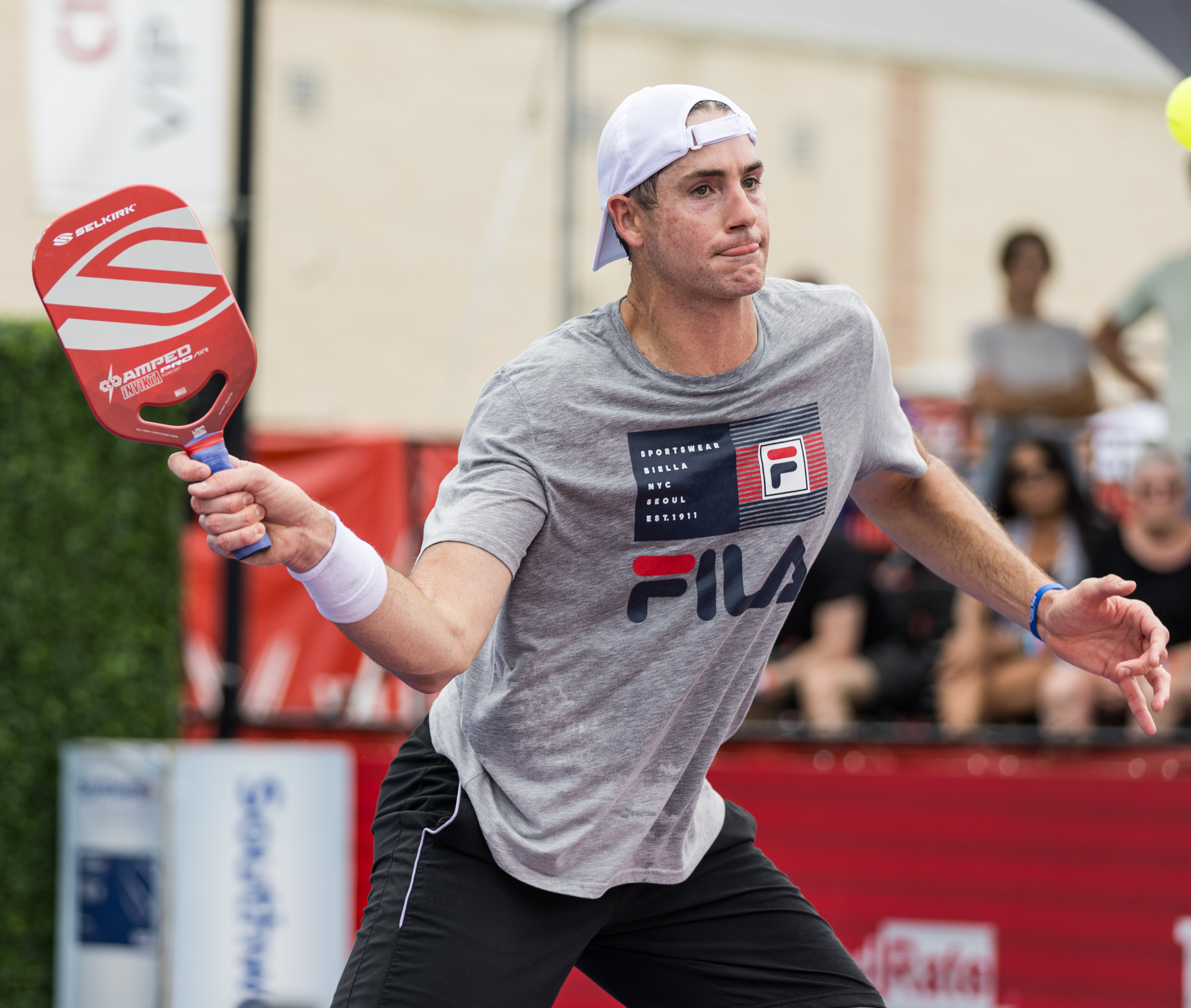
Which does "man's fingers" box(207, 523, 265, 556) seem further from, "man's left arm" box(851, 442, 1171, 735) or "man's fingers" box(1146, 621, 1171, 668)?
"man's fingers" box(1146, 621, 1171, 668)

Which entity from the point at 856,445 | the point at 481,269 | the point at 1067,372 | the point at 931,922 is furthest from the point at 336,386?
the point at 856,445

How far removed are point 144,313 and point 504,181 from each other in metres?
20.0

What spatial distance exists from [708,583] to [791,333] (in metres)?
0.50

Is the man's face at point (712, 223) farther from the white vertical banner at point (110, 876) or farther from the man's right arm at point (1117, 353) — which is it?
Result: the man's right arm at point (1117, 353)

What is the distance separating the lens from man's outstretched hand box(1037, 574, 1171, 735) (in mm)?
2846

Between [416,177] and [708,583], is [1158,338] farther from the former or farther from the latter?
[416,177]

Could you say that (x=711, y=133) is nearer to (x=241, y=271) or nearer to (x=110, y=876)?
(x=241, y=271)

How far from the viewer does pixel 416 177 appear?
21984 mm

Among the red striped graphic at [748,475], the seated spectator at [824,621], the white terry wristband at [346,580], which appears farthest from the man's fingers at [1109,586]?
the seated spectator at [824,621]

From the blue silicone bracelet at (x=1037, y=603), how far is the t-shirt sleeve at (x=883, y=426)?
327 mm


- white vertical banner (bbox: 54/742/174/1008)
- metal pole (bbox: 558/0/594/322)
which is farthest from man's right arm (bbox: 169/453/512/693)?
metal pole (bbox: 558/0/594/322)

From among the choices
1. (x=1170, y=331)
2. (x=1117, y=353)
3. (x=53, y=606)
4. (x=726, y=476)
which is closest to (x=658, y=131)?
(x=726, y=476)

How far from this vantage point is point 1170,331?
6.46m

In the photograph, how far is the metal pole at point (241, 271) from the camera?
588 centimetres
